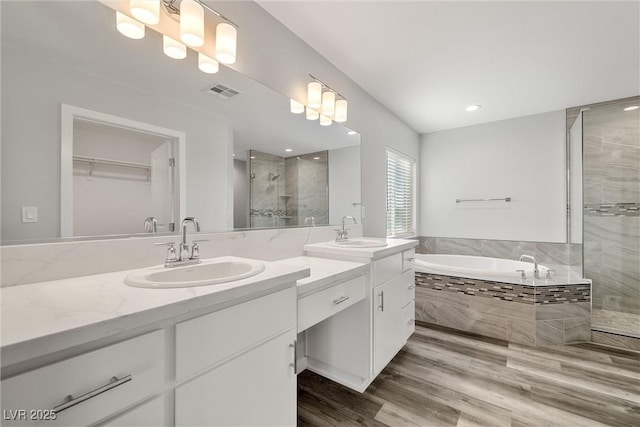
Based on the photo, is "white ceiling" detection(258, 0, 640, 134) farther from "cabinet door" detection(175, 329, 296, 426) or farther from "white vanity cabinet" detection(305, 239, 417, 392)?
"cabinet door" detection(175, 329, 296, 426)

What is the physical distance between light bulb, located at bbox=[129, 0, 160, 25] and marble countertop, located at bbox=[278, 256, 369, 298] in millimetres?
1166

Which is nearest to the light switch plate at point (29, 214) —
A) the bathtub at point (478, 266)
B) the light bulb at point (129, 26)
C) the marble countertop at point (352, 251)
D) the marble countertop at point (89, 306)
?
the marble countertop at point (89, 306)

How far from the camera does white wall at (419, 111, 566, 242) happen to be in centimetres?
309

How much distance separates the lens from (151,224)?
3.75 ft

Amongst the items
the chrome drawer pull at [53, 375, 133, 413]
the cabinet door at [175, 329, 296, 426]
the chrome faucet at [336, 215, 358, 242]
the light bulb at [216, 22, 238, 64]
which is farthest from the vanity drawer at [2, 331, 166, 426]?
the chrome faucet at [336, 215, 358, 242]

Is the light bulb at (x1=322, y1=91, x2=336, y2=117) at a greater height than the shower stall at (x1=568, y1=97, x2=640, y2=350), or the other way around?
the light bulb at (x1=322, y1=91, x2=336, y2=117)

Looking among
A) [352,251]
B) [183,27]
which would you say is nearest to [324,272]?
[352,251]

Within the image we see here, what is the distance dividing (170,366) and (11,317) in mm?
332

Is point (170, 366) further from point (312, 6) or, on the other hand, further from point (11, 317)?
point (312, 6)

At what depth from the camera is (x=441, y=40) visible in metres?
1.86

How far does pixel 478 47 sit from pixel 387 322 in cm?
200

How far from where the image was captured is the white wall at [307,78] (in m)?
1.52

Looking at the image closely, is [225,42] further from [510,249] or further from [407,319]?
[510,249]

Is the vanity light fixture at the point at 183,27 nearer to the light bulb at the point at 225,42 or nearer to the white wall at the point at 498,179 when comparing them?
the light bulb at the point at 225,42
